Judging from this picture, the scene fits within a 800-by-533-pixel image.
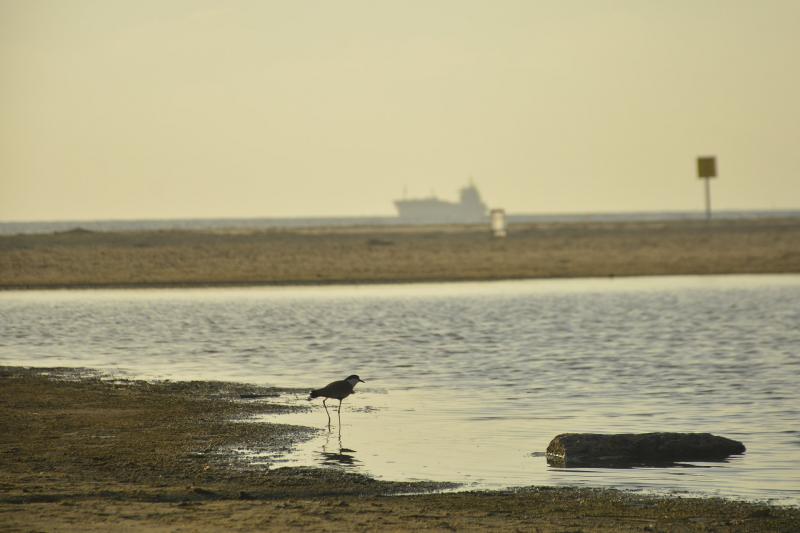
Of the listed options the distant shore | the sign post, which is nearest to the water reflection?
the distant shore

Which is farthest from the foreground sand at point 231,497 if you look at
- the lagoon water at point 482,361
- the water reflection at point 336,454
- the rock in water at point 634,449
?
the rock in water at point 634,449

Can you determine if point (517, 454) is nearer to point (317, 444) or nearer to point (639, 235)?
point (317, 444)

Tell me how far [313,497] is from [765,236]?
274ft

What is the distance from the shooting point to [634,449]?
15062 mm

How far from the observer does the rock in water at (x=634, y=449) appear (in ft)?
48.7

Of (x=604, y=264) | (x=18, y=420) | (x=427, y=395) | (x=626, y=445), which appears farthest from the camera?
(x=604, y=264)

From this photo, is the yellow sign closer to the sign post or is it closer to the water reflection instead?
the sign post

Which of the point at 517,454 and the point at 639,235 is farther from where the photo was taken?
the point at 639,235

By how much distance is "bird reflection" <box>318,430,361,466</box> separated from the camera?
1492 cm

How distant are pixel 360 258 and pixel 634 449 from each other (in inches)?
2209

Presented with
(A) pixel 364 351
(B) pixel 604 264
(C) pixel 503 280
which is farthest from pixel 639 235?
(A) pixel 364 351

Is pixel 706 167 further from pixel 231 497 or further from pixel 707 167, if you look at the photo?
pixel 231 497

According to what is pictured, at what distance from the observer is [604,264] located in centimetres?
6900

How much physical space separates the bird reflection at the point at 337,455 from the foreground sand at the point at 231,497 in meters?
0.60
